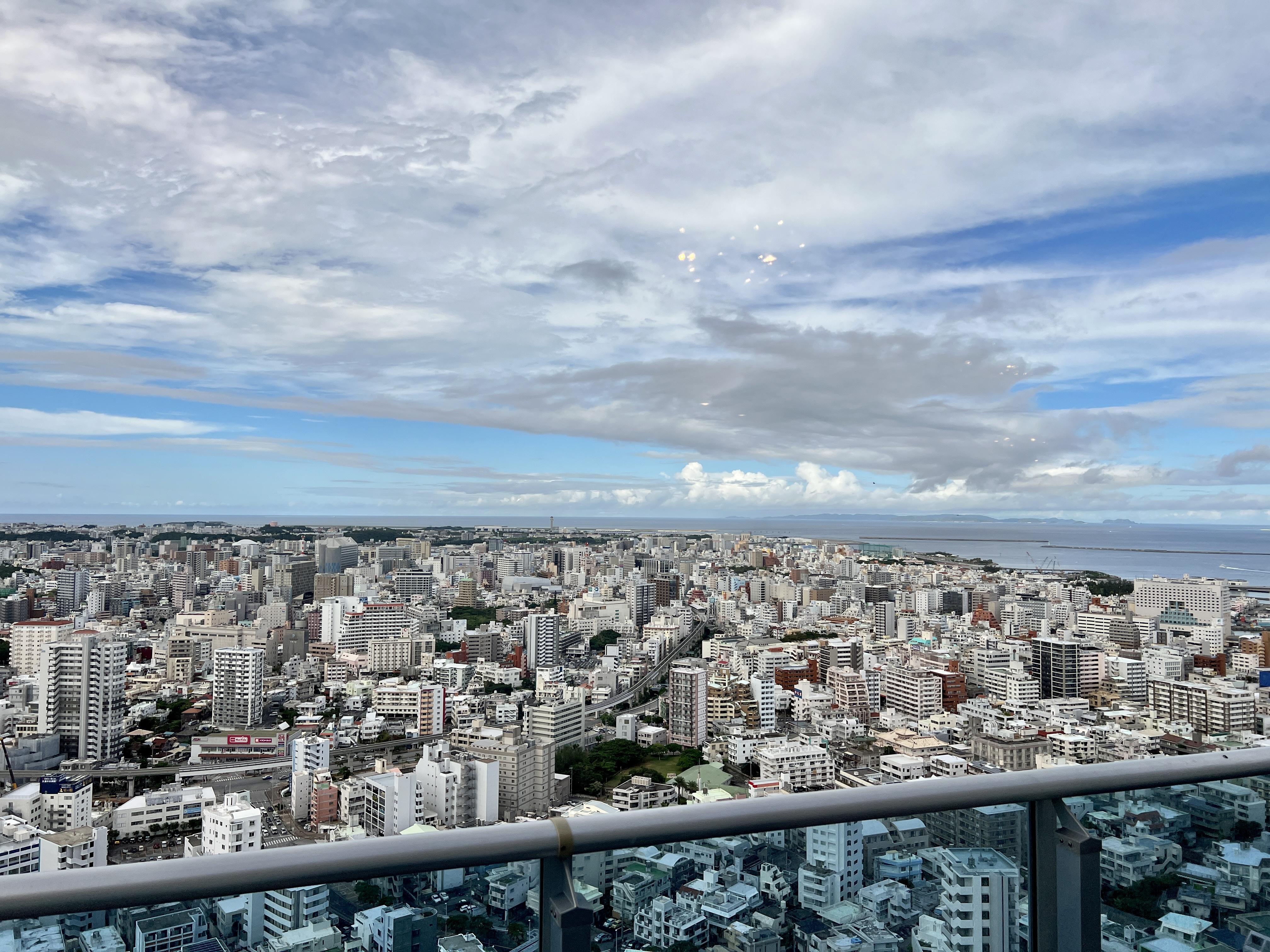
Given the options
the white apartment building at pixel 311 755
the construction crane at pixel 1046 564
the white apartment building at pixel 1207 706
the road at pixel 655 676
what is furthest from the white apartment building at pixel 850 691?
the construction crane at pixel 1046 564

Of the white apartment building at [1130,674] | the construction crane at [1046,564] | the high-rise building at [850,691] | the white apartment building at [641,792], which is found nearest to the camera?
the white apartment building at [641,792]

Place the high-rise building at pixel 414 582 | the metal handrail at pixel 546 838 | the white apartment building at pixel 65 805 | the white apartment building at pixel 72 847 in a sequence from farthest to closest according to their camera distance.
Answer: the high-rise building at pixel 414 582, the white apartment building at pixel 65 805, the white apartment building at pixel 72 847, the metal handrail at pixel 546 838

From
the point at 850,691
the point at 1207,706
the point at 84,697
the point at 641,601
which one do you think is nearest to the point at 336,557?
the point at 641,601

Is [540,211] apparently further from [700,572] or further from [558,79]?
[700,572]

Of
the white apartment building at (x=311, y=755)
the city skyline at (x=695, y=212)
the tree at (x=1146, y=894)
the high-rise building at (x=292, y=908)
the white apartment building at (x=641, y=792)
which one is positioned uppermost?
the city skyline at (x=695, y=212)

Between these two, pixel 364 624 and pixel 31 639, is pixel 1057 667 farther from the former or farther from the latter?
pixel 31 639

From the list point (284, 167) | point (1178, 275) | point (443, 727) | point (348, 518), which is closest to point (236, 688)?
point (443, 727)

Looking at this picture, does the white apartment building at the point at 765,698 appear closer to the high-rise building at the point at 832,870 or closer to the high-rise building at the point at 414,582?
the high-rise building at the point at 832,870
